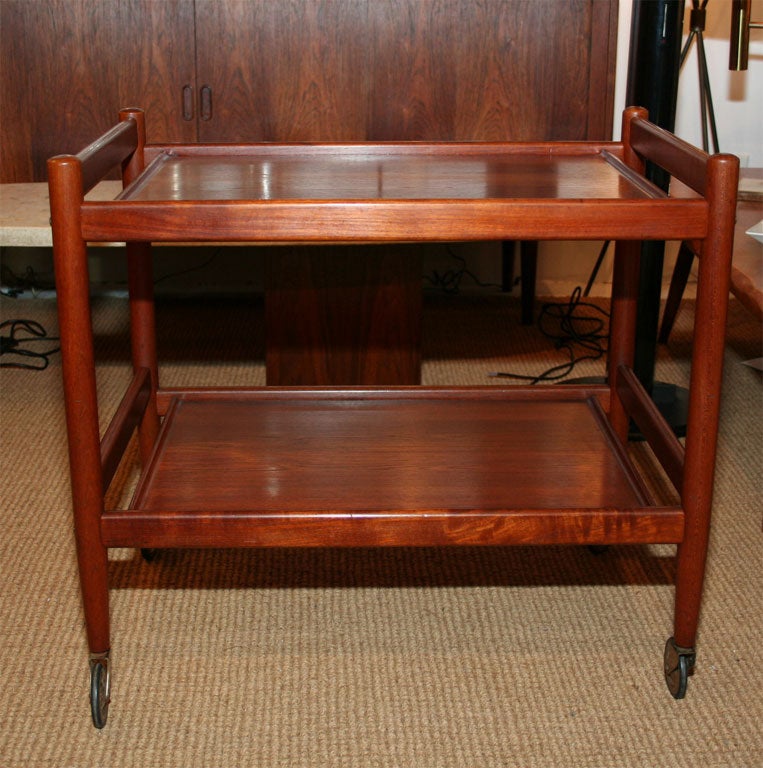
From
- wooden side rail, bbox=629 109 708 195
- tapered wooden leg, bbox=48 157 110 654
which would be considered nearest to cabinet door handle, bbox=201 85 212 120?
wooden side rail, bbox=629 109 708 195

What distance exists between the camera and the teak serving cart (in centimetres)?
99

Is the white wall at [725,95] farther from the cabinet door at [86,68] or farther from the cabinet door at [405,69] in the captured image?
the cabinet door at [86,68]

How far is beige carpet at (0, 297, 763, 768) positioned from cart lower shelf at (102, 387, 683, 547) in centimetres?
8

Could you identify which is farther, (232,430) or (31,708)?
(232,430)

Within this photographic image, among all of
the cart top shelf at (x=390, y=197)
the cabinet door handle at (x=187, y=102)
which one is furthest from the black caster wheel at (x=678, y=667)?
the cabinet door handle at (x=187, y=102)

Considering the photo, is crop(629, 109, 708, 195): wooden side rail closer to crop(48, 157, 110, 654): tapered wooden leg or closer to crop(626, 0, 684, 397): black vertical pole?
crop(626, 0, 684, 397): black vertical pole

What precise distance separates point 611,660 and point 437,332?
4.16ft

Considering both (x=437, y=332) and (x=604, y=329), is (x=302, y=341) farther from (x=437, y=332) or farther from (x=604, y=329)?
(x=604, y=329)

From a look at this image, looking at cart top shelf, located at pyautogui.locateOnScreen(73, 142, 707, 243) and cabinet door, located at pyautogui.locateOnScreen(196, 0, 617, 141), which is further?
cabinet door, located at pyautogui.locateOnScreen(196, 0, 617, 141)

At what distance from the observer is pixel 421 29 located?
205 centimetres

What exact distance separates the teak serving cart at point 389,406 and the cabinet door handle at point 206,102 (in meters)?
0.75

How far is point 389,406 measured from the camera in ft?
4.54

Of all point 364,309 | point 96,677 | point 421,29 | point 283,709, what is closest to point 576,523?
point 283,709

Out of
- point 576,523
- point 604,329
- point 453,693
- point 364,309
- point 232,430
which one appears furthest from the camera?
point 604,329
